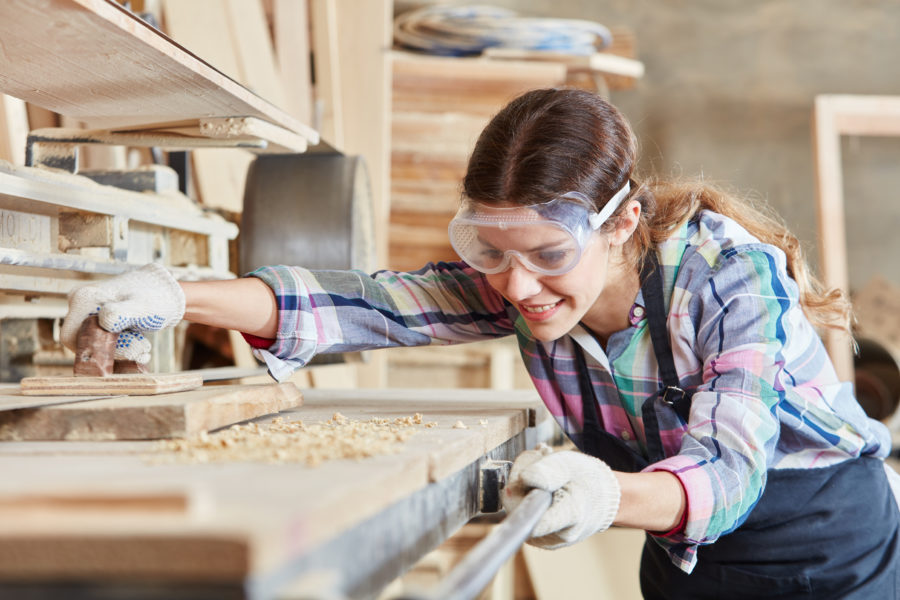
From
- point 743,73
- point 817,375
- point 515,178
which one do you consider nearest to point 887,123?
point 743,73

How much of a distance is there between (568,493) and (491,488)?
0.14 meters

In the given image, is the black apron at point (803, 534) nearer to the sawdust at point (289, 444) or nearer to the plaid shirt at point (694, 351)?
the plaid shirt at point (694, 351)

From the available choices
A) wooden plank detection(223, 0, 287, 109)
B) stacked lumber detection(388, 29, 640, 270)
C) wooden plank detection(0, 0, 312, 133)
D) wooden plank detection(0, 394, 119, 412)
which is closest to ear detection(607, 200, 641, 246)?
wooden plank detection(0, 0, 312, 133)

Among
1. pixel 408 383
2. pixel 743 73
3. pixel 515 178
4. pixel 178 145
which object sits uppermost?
pixel 743 73

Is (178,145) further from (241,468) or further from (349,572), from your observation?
(349,572)

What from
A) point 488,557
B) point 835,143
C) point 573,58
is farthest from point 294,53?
point 488,557

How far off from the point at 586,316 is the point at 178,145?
1.07 meters

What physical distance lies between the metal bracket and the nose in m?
0.40

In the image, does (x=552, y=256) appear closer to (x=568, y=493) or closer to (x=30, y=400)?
(x=568, y=493)

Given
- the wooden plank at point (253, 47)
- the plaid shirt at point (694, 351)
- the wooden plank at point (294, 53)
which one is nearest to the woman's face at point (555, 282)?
the plaid shirt at point (694, 351)

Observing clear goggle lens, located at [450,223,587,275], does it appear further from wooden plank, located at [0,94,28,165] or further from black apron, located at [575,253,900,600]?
wooden plank, located at [0,94,28,165]

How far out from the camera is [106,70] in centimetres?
160

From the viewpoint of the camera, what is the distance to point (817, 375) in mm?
1808

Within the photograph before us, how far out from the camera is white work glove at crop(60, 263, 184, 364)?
5.24ft
